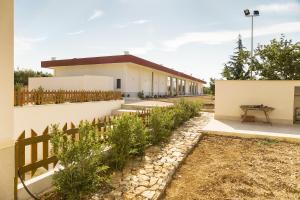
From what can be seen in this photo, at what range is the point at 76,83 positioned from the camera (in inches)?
773

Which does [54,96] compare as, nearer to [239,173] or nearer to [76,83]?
[76,83]

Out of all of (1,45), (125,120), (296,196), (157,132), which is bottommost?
(296,196)

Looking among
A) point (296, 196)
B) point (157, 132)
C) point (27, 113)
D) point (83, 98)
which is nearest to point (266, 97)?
point (157, 132)

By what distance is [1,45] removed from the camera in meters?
3.41

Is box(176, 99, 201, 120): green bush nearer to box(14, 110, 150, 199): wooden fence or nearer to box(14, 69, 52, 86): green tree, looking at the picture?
box(14, 110, 150, 199): wooden fence

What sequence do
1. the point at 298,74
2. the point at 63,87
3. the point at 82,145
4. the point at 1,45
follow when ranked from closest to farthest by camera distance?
the point at 1,45, the point at 82,145, the point at 63,87, the point at 298,74

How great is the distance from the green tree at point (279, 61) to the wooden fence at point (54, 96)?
15255 mm

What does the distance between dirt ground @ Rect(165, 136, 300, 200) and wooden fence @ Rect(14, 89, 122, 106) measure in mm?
8374

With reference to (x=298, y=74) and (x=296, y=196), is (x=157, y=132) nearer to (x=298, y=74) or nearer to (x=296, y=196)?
(x=296, y=196)

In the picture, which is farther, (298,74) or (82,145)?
(298,74)

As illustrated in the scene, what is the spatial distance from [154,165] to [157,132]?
6.55ft

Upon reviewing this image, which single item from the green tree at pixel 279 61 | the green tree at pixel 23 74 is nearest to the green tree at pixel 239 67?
the green tree at pixel 279 61

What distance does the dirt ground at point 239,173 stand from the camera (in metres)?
4.55

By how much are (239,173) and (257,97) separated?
7821 millimetres
